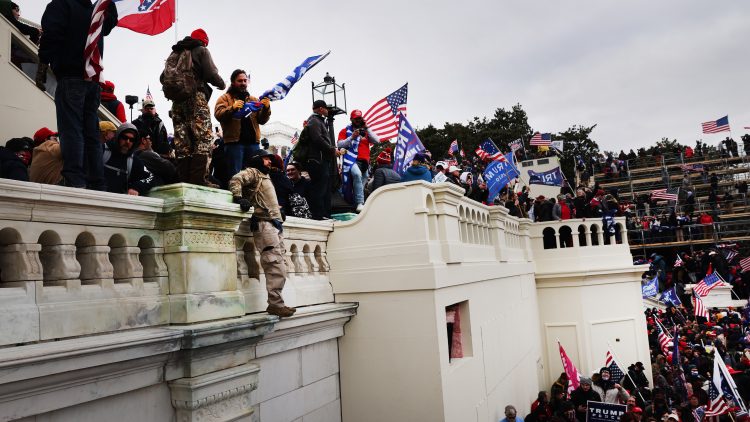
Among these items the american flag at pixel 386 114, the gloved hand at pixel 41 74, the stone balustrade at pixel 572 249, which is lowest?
the stone balustrade at pixel 572 249

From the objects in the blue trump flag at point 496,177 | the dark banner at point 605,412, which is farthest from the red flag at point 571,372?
the blue trump flag at point 496,177

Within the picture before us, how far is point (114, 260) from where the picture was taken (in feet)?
14.2

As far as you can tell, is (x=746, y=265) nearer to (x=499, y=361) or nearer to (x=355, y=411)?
(x=499, y=361)

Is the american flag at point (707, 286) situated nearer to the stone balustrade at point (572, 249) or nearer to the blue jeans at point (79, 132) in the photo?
the stone balustrade at point (572, 249)

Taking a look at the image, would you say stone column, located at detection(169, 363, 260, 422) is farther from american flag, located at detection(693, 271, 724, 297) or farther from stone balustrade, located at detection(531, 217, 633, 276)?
american flag, located at detection(693, 271, 724, 297)

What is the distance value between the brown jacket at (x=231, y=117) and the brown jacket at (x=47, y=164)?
1.76 m

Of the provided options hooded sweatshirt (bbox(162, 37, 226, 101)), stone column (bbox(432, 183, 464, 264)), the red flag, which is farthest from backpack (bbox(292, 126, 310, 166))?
the red flag

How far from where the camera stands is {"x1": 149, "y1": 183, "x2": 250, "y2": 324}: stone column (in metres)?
4.55

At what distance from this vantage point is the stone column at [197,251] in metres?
4.55

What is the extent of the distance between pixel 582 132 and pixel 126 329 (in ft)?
214

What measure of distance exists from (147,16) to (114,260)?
277 cm

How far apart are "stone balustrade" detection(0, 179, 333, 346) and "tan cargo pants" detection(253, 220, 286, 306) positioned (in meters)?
0.29

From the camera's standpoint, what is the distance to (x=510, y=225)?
43.1 ft

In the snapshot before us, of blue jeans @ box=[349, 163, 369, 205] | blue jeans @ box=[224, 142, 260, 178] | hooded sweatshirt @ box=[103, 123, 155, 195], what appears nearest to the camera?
hooded sweatshirt @ box=[103, 123, 155, 195]
